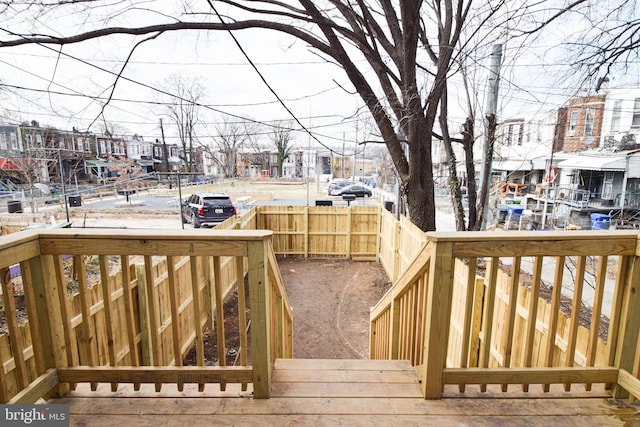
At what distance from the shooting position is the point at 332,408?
1.71m

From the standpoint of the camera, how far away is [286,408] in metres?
1.69

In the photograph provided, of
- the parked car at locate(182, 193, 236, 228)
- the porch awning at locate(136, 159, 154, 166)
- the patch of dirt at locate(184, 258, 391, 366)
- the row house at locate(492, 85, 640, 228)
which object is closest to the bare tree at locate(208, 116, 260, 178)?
the porch awning at locate(136, 159, 154, 166)

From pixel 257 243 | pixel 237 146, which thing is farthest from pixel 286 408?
pixel 237 146

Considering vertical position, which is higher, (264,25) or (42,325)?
(264,25)

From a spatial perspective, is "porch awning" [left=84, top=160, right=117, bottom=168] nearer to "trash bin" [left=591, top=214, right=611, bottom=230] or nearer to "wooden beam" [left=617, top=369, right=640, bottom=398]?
"trash bin" [left=591, top=214, right=611, bottom=230]

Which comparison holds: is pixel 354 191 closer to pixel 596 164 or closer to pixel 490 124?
pixel 596 164

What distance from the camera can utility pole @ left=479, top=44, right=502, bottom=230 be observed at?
189 inches

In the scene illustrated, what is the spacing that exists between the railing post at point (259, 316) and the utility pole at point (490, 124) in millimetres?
4662

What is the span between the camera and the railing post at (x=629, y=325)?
5.43ft

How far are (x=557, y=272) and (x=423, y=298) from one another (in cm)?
71

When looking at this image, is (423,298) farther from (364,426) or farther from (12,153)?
(12,153)

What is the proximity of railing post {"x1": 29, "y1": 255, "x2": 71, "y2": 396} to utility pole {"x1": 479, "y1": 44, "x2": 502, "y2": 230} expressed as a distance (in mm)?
5366

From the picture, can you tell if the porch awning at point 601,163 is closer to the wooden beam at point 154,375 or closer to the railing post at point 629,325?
the railing post at point 629,325

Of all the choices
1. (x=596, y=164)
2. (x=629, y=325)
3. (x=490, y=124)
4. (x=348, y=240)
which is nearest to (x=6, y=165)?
(x=348, y=240)
